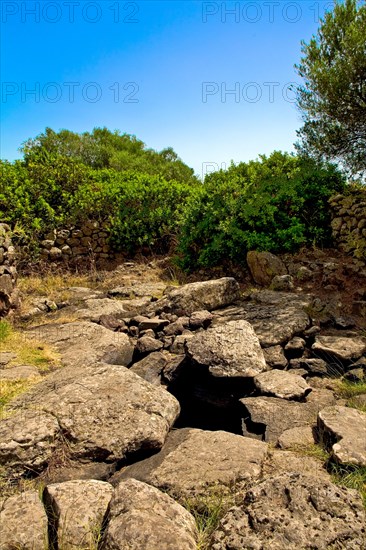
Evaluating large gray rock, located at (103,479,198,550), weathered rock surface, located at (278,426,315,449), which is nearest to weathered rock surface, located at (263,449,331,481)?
weathered rock surface, located at (278,426,315,449)

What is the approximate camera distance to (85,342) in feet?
19.8

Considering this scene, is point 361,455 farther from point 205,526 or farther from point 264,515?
point 205,526


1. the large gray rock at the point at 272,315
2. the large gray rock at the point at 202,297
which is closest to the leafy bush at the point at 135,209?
the large gray rock at the point at 202,297

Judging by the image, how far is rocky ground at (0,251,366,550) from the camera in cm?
255

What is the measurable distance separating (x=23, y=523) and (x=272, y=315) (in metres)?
4.53

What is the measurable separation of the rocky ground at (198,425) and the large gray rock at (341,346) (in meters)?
0.02

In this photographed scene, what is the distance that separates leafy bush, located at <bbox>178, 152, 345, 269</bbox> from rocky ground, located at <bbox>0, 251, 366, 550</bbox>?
1.22 meters

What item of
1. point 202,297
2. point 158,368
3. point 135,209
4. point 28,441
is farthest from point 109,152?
point 28,441

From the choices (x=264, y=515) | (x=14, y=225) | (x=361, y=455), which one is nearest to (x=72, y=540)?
(x=264, y=515)

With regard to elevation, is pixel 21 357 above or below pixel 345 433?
above

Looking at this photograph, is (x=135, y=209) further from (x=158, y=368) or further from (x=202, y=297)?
(x=158, y=368)

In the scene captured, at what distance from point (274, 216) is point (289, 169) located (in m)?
1.87

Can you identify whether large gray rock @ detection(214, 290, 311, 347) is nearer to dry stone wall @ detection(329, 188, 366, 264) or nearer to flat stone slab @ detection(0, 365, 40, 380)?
dry stone wall @ detection(329, 188, 366, 264)

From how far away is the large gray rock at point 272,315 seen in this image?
582 centimetres
